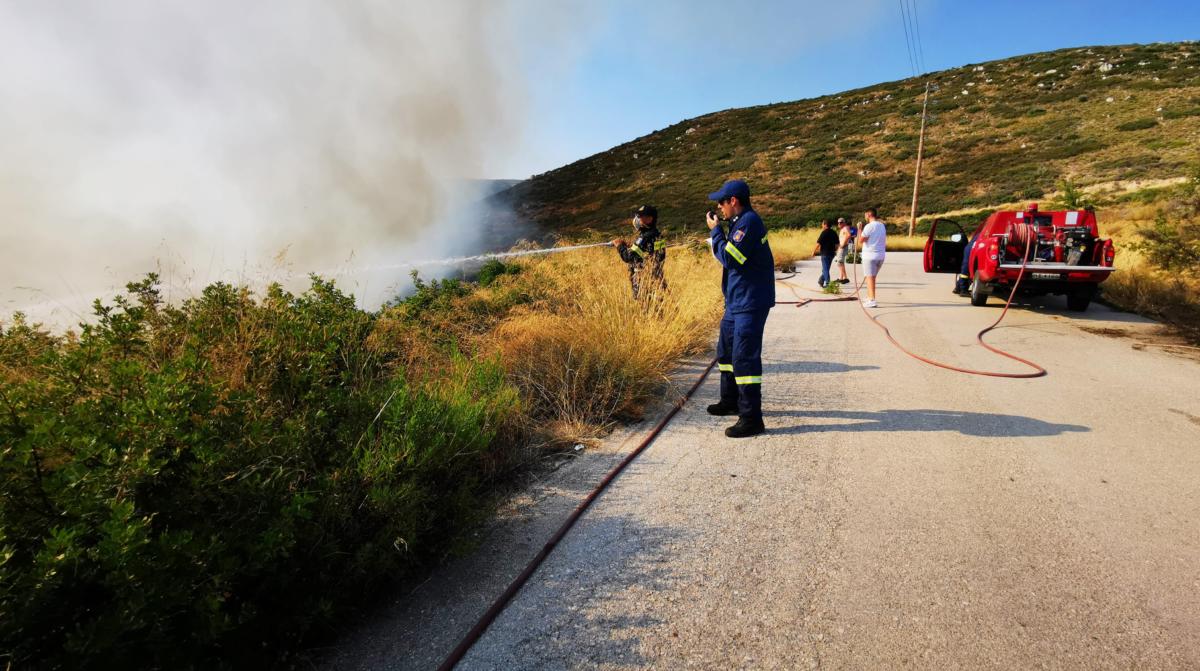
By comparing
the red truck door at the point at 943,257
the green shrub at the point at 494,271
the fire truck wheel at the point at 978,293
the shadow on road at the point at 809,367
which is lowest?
the shadow on road at the point at 809,367

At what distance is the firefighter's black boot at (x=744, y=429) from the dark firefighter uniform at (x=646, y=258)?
231 centimetres

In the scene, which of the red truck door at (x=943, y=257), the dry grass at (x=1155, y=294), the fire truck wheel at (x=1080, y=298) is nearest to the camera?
the dry grass at (x=1155, y=294)

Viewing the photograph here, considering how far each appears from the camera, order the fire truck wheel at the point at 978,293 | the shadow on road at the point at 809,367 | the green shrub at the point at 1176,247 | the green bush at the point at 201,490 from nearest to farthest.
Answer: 1. the green bush at the point at 201,490
2. the shadow on road at the point at 809,367
3. the green shrub at the point at 1176,247
4. the fire truck wheel at the point at 978,293

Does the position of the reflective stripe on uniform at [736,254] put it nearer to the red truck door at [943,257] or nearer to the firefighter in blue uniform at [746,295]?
the firefighter in blue uniform at [746,295]

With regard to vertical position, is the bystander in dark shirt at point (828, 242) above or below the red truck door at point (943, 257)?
above

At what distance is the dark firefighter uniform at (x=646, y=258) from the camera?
6.09 m

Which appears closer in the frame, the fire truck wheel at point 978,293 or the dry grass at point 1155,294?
the dry grass at point 1155,294

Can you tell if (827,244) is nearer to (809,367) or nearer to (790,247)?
(809,367)

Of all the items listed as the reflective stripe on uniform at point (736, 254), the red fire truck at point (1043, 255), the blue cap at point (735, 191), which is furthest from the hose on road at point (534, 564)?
the red fire truck at point (1043, 255)

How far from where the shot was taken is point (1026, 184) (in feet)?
90.7

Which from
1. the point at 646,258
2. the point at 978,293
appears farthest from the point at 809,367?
the point at 978,293

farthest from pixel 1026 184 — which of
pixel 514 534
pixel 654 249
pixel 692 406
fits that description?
pixel 514 534

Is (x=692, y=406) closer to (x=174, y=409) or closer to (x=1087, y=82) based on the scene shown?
(x=174, y=409)

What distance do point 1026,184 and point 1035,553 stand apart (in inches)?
1306
